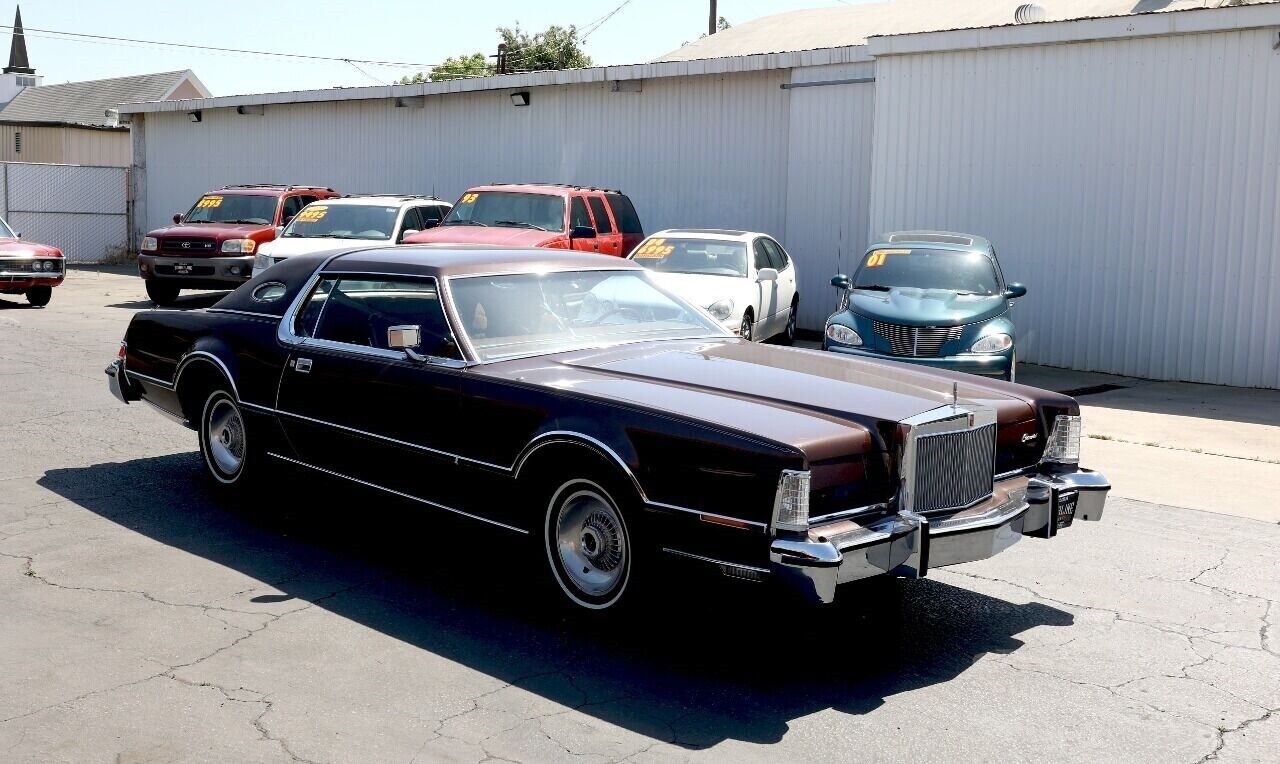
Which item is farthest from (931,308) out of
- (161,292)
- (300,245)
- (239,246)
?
(161,292)

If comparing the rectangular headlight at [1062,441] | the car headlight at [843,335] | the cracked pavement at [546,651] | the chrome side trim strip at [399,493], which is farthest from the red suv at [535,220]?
the rectangular headlight at [1062,441]

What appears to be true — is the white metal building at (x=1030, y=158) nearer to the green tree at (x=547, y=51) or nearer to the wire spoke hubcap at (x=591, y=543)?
the wire spoke hubcap at (x=591, y=543)

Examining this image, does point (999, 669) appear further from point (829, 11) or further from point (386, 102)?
point (829, 11)

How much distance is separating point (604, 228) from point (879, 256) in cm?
546

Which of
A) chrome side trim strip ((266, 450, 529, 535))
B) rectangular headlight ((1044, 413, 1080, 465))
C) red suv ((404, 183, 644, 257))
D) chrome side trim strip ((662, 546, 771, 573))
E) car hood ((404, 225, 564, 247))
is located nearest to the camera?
chrome side trim strip ((662, 546, 771, 573))

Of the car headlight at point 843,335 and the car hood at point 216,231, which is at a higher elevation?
the car hood at point 216,231

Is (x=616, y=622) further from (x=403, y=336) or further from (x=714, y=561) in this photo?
(x=403, y=336)

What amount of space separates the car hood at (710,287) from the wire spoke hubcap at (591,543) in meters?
8.88

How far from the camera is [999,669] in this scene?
5203 mm

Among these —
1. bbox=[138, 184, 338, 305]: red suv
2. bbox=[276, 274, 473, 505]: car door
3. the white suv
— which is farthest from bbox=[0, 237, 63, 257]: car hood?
bbox=[276, 274, 473, 505]: car door

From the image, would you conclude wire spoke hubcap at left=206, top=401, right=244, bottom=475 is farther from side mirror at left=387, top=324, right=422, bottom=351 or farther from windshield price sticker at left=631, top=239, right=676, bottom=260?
windshield price sticker at left=631, top=239, right=676, bottom=260

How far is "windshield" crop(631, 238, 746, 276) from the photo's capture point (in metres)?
15.4

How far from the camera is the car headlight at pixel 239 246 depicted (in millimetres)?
20219

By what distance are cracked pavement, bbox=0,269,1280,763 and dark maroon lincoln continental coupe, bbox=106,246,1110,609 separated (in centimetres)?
27
